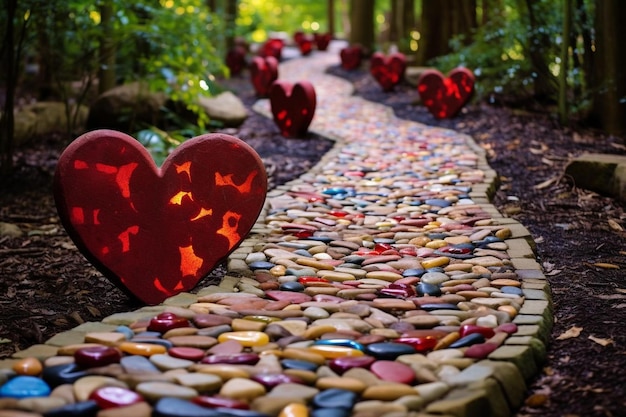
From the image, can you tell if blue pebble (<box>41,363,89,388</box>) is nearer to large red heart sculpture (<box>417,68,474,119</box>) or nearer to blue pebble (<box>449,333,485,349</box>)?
blue pebble (<box>449,333,485,349</box>)

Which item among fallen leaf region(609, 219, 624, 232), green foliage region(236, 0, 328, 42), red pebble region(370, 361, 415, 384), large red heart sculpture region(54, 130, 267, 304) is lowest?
fallen leaf region(609, 219, 624, 232)

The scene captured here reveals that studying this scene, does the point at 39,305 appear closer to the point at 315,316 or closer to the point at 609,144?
the point at 315,316

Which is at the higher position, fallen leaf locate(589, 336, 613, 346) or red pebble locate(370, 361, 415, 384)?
red pebble locate(370, 361, 415, 384)

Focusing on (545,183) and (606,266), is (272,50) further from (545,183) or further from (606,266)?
(606,266)

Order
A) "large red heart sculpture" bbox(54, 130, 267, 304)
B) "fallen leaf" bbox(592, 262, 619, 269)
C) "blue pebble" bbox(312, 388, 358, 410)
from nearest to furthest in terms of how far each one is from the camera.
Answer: "blue pebble" bbox(312, 388, 358, 410)
"large red heart sculpture" bbox(54, 130, 267, 304)
"fallen leaf" bbox(592, 262, 619, 269)

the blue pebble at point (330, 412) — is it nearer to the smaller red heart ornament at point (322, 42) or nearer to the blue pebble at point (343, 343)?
the blue pebble at point (343, 343)

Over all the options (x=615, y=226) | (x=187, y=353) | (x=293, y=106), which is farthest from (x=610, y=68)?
(x=187, y=353)

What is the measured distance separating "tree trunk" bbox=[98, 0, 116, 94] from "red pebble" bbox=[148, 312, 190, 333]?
475cm

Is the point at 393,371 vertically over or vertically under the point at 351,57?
under

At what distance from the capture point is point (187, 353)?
8.94 feet

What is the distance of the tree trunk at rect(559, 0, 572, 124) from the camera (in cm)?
816

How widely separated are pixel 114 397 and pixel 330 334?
91 cm

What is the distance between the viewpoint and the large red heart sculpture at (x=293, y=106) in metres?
8.20

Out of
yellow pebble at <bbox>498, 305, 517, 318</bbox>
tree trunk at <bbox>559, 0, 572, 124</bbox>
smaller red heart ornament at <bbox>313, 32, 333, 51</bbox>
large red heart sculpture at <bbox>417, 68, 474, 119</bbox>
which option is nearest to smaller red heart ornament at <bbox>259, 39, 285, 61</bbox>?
smaller red heart ornament at <bbox>313, 32, 333, 51</bbox>
